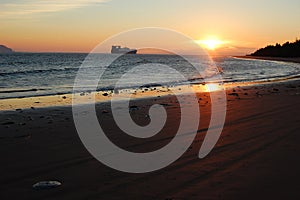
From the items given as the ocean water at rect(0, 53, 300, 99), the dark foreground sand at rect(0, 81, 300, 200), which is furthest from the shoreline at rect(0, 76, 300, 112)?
the dark foreground sand at rect(0, 81, 300, 200)

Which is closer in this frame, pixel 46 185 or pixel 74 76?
pixel 46 185

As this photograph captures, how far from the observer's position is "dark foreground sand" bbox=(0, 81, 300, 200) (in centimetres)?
436

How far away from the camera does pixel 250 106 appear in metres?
11.5

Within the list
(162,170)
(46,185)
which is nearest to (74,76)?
(162,170)

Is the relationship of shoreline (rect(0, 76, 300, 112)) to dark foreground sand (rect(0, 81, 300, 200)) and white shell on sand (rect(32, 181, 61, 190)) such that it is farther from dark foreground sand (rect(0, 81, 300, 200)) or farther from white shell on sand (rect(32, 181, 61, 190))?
white shell on sand (rect(32, 181, 61, 190))

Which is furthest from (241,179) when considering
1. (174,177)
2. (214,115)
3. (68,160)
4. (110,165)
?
(214,115)

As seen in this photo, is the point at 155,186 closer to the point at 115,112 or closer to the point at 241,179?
the point at 241,179

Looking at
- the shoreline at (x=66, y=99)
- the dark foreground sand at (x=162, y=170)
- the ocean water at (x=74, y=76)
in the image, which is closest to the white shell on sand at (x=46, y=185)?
the dark foreground sand at (x=162, y=170)

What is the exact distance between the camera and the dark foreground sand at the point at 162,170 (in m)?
4.36

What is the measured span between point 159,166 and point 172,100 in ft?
26.0

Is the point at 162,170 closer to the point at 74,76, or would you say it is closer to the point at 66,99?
the point at 66,99

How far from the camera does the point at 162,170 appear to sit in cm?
518

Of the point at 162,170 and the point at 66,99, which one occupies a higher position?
the point at 66,99

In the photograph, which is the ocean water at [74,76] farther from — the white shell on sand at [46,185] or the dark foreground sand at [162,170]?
the white shell on sand at [46,185]
